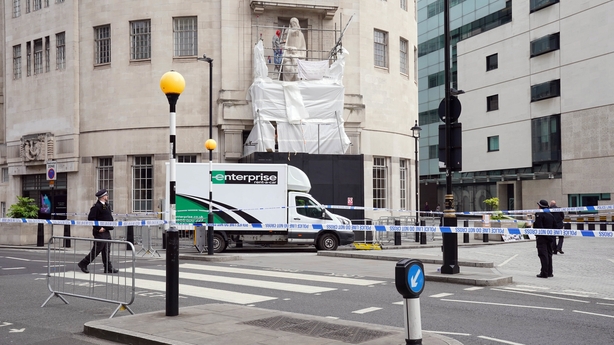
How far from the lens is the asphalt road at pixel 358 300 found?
8047mm

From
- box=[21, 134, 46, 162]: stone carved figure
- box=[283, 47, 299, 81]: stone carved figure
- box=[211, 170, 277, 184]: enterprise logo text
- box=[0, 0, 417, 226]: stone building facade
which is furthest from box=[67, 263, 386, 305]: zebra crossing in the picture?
box=[21, 134, 46, 162]: stone carved figure

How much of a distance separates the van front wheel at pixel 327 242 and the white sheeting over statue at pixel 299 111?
8.01 meters

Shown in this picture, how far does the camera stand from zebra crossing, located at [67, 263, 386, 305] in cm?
1060

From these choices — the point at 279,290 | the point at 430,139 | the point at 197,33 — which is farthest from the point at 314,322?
the point at 430,139

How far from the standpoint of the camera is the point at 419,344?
222 inches

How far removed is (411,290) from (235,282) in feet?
24.7

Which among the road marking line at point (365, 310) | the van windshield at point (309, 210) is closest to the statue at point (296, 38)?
the van windshield at point (309, 210)

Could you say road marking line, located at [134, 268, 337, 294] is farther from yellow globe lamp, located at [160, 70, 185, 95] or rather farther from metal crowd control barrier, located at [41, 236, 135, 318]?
yellow globe lamp, located at [160, 70, 185, 95]

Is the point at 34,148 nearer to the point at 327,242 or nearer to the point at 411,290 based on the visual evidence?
the point at 327,242

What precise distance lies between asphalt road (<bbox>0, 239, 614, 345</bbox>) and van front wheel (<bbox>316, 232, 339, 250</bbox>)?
5.59 m

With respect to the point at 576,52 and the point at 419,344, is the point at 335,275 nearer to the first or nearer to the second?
the point at 419,344

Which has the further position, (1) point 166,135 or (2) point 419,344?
(1) point 166,135

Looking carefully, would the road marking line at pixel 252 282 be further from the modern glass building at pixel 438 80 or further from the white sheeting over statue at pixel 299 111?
the modern glass building at pixel 438 80

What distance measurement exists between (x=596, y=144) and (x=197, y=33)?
97.9ft
